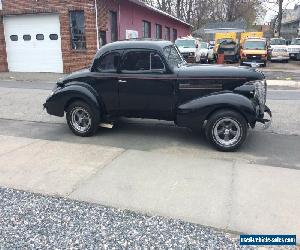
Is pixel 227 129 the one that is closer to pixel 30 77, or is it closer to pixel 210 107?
pixel 210 107

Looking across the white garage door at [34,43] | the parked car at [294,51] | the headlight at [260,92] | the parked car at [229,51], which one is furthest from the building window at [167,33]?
the headlight at [260,92]

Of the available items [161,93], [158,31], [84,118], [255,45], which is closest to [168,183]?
[161,93]

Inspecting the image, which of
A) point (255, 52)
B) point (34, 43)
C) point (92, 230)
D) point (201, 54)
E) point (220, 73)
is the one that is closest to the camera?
point (92, 230)

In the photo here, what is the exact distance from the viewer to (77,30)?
17562 mm

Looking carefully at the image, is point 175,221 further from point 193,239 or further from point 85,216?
point 85,216

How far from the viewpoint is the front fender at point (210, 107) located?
5992mm

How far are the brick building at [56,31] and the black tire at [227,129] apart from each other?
1243 cm

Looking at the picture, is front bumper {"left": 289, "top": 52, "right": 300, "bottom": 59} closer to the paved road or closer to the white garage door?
the white garage door

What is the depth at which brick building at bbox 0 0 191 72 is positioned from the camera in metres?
17.2

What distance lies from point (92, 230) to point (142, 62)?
3814 millimetres

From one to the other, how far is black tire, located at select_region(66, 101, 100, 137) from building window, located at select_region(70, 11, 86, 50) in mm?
11119

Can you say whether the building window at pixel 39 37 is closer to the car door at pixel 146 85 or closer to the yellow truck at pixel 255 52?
the car door at pixel 146 85

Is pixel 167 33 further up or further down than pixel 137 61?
further up

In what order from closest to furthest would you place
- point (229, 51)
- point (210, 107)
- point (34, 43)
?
1. point (210, 107)
2. point (34, 43)
3. point (229, 51)
